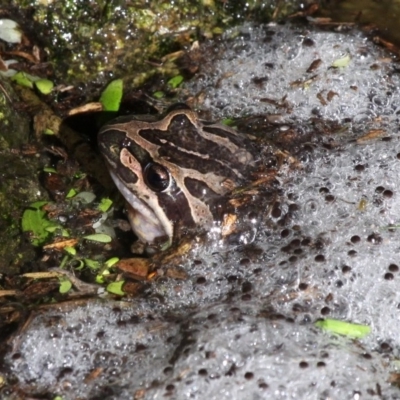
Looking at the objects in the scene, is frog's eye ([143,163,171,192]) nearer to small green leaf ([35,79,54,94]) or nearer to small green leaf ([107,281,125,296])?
small green leaf ([107,281,125,296])

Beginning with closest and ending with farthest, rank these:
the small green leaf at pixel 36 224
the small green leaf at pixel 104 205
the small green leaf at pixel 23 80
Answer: the small green leaf at pixel 36 224, the small green leaf at pixel 104 205, the small green leaf at pixel 23 80

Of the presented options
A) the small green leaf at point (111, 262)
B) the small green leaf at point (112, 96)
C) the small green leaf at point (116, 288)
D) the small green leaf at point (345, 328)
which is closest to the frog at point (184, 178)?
the small green leaf at point (111, 262)

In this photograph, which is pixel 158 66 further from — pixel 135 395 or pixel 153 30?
pixel 135 395

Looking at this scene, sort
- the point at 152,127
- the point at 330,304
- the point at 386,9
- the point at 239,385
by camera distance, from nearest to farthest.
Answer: the point at 239,385 < the point at 330,304 < the point at 152,127 < the point at 386,9

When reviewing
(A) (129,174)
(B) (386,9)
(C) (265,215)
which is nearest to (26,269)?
(A) (129,174)

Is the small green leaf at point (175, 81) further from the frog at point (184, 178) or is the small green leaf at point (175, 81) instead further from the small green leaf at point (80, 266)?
the small green leaf at point (80, 266)

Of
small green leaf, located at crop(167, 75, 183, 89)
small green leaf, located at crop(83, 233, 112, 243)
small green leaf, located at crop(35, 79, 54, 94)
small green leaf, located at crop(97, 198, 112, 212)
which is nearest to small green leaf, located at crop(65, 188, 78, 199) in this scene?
small green leaf, located at crop(97, 198, 112, 212)
